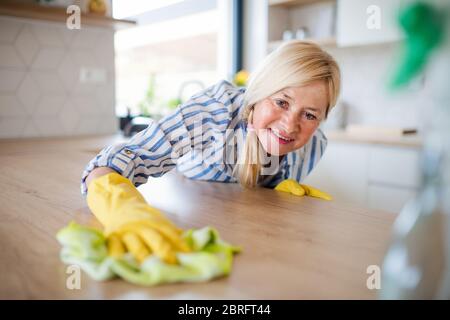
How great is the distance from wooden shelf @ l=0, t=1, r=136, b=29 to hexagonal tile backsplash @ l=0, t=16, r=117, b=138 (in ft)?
0.46

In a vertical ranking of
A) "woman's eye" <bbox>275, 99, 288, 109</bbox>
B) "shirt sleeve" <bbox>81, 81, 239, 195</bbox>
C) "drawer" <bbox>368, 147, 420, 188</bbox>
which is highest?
"woman's eye" <bbox>275, 99, 288, 109</bbox>

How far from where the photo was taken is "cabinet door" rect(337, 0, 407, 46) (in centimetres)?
253

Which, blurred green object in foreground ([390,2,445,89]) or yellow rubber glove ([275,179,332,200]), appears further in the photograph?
yellow rubber glove ([275,179,332,200])

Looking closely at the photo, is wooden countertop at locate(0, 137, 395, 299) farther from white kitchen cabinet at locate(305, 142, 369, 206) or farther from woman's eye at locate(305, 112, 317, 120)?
white kitchen cabinet at locate(305, 142, 369, 206)

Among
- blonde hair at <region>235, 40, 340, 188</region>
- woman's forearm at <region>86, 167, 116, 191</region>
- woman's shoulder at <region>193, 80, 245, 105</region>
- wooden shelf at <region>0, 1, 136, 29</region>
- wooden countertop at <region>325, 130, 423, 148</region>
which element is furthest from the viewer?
wooden countertop at <region>325, 130, 423, 148</region>

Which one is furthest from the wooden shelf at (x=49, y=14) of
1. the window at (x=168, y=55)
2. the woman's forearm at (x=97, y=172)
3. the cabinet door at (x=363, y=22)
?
the woman's forearm at (x=97, y=172)

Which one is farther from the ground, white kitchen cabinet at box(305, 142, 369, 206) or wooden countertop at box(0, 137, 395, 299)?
wooden countertop at box(0, 137, 395, 299)

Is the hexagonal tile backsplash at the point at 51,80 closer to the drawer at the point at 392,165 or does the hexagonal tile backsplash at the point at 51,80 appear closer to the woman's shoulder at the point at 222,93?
the woman's shoulder at the point at 222,93

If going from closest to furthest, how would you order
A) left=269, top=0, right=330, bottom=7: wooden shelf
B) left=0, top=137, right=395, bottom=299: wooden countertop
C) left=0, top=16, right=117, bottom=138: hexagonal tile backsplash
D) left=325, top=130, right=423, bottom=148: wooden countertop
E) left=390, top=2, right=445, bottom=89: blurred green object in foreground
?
1. left=390, top=2, right=445, bottom=89: blurred green object in foreground
2. left=0, top=137, right=395, bottom=299: wooden countertop
3. left=325, top=130, right=423, bottom=148: wooden countertop
4. left=0, top=16, right=117, bottom=138: hexagonal tile backsplash
5. left=269, top=0, right=330, bottom=7: wooden shelf

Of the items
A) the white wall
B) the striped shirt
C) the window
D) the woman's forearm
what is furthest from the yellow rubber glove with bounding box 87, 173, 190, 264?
the white wall

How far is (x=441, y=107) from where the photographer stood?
1.16 feet

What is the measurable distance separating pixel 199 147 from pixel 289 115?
339 millimetres

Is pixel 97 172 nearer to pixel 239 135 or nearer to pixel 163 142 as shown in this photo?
pixel 163 142

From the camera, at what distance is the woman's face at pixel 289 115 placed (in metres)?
1.08
